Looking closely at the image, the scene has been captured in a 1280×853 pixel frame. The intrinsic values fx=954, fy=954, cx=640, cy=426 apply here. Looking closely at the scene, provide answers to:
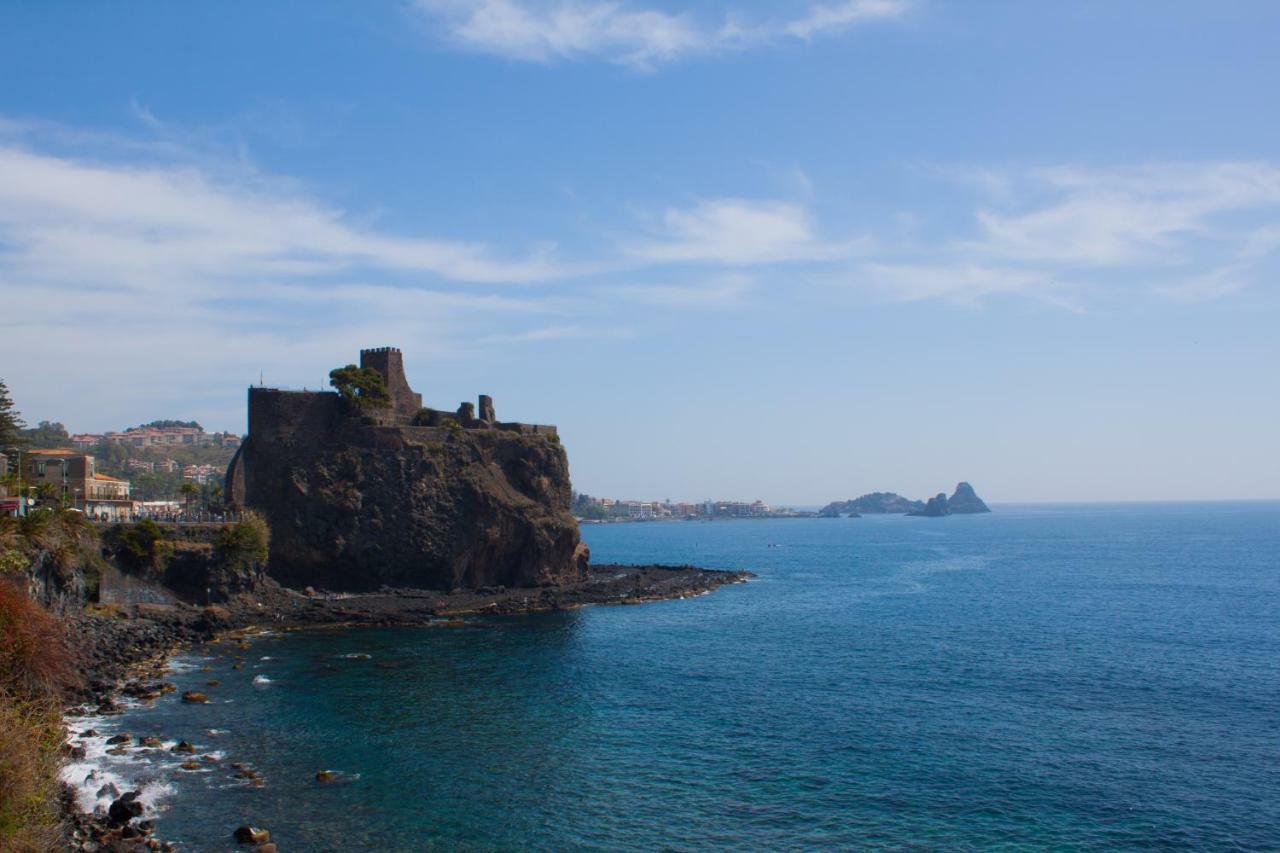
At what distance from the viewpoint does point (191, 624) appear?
5481 cm

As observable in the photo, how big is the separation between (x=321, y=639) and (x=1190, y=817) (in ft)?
143

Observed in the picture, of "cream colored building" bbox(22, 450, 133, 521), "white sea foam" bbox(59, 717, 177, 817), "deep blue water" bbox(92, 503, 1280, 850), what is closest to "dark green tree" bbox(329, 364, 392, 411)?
"cream colored building" bbox(22, 450, 133, 521)

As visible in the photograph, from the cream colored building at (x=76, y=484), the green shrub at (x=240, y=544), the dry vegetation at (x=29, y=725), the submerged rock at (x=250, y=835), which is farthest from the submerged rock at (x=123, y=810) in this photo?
the cream colored building at (x=76, y=484)

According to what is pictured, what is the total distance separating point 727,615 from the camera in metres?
67.8

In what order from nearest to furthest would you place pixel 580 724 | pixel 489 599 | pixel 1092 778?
pixel 1092 778, pixel 580 724, pixel 489 599

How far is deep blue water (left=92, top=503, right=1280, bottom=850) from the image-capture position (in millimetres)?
26516

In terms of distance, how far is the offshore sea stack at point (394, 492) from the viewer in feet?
227

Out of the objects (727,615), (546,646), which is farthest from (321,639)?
(727,615)

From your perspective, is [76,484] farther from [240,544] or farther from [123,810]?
[123,810]

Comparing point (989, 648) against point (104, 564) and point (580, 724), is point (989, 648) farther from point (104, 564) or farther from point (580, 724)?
point (104, 564)

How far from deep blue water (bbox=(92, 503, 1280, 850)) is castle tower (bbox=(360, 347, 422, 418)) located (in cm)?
2326

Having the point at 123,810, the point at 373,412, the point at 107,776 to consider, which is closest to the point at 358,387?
the point at 373,412

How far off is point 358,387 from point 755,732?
46828mm

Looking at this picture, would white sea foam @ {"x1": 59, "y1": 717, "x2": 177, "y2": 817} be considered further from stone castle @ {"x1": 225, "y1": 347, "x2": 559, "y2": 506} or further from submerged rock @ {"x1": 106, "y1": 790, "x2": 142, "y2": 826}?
stone castle @ {"x1": 225, "y1": 347, "x2": 559, "y2": 506}
